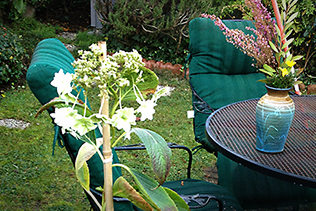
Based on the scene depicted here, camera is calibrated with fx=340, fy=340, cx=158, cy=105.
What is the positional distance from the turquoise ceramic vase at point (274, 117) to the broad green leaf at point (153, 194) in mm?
607

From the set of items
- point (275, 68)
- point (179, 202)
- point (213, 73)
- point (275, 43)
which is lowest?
point (179, 202)

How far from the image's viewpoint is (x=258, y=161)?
141cm

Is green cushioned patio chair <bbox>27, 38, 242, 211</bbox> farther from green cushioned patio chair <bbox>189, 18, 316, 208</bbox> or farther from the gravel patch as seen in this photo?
the gravel patch

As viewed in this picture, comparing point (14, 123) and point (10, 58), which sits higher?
point (10, 58)

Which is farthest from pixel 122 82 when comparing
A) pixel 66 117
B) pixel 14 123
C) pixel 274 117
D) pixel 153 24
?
pixel 153 24

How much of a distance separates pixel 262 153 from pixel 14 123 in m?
2.86

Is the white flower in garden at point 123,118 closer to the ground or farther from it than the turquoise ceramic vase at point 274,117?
farther from it

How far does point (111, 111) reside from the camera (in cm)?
98

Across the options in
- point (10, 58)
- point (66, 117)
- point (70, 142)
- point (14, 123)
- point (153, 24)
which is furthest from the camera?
→ point (153, 24)

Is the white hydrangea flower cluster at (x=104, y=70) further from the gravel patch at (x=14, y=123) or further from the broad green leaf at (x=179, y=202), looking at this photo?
the gravel patch at (x=14, y=123)

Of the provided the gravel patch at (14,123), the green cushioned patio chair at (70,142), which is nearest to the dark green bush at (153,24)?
the gravel patch at (14,123)

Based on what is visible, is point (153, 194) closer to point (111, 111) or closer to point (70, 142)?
point (111, 111)

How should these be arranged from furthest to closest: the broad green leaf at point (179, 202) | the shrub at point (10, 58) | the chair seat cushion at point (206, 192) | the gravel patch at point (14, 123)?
the shrub at point (10, 58)
the gravel patch at point (14, 123)
the chair seat cushion at point (206, 192)
the broad green leaf at point (179, 202)

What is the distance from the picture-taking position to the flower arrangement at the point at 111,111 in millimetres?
876
